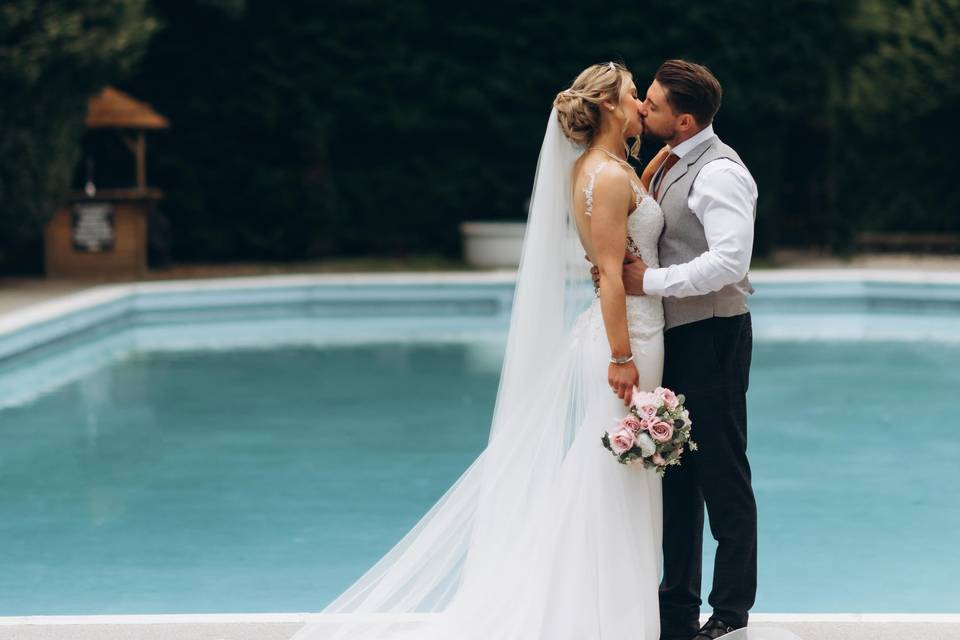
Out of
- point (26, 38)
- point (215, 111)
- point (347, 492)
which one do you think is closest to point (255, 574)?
point (347, 492)

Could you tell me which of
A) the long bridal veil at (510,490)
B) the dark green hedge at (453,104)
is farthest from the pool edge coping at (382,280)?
the long bridal veil at (510,490)

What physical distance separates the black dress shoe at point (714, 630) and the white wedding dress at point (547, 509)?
15cm

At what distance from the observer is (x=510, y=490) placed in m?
3.71

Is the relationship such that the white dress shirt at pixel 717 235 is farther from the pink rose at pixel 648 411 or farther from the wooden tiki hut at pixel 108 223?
the wooden tiki hut at pixel 108 223

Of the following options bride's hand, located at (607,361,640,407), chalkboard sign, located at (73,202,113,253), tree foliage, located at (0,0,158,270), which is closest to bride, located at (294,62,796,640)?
bride's hand, located at (607,361,640,407)

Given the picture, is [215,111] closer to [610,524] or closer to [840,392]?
[840,392]

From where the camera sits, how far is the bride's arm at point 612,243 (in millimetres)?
3451

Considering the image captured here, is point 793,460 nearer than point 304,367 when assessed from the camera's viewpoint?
Yes

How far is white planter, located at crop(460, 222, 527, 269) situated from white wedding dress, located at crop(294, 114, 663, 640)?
10747 mm

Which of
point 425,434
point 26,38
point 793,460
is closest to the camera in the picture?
point 793,460

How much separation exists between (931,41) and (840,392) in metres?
7.22

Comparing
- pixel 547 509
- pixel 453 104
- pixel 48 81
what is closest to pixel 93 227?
pixel 48 81

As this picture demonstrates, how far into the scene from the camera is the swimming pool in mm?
5031

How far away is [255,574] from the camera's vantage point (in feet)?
16.3
